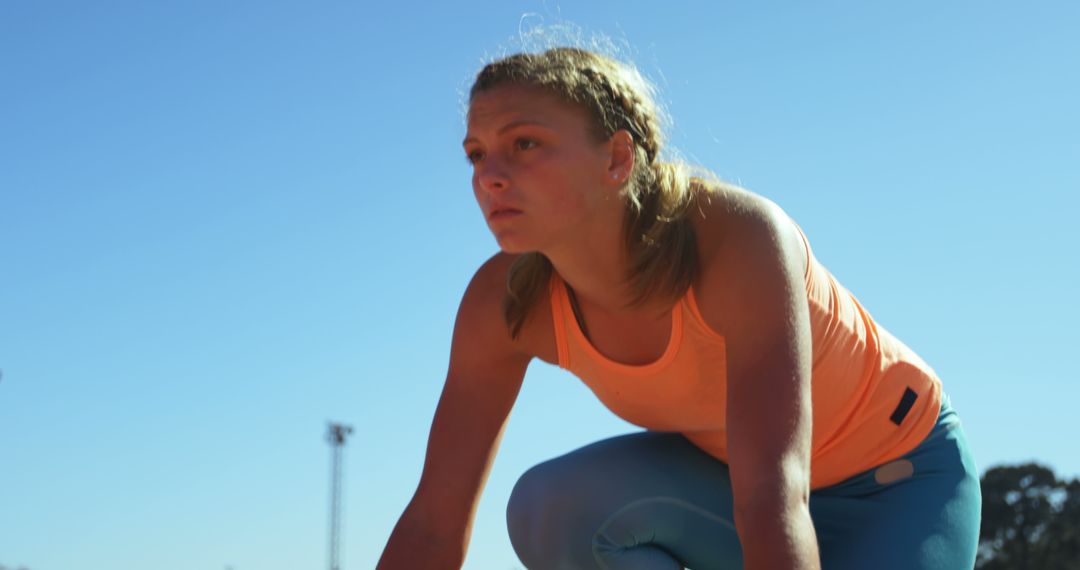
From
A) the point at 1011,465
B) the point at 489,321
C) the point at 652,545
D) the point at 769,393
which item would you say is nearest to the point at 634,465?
the point at 652,545

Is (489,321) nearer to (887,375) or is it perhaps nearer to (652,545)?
(652,545)

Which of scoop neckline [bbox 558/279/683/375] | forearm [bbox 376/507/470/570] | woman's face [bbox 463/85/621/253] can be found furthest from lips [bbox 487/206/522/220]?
forearm [bbox 376/507/470/570]

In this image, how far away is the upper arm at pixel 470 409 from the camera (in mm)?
3732

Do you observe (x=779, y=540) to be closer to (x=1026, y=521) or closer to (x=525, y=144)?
(x=525, y=144)

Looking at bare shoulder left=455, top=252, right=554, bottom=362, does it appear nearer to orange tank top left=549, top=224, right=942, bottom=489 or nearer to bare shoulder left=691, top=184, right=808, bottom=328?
orange tank top left=549, top=224, right=942, bottom=489

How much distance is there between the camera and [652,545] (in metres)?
3.79

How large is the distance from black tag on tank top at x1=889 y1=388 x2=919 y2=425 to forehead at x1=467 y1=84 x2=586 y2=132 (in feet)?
4.14

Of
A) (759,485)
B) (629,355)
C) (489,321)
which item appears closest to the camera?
(759,485)

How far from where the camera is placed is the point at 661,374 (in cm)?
345

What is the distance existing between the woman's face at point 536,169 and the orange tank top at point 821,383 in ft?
1.28

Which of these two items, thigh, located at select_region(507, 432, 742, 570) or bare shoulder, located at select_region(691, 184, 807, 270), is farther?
thigh, located at select_region(507, 432, 742, 570)

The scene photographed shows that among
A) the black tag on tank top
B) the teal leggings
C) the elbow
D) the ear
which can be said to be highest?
the ear

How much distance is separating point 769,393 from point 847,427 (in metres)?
0.72

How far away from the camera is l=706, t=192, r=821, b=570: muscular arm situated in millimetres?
2875
